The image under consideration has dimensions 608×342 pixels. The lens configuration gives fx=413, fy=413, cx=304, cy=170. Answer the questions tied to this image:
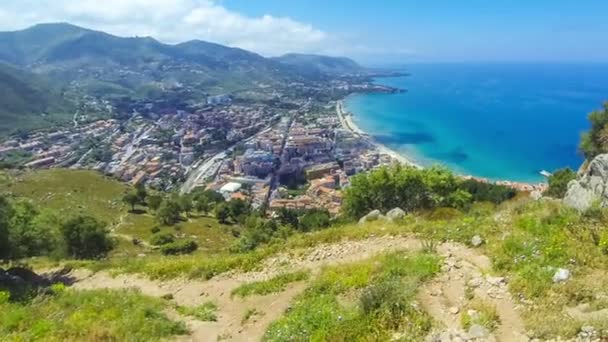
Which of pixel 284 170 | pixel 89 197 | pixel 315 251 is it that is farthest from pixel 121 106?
pixel 315 251

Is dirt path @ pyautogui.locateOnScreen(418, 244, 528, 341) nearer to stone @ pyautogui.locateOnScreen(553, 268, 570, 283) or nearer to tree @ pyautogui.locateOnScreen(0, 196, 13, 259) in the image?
stone @ pyautogui.locateOnScreen(553, 268, 570, 283)

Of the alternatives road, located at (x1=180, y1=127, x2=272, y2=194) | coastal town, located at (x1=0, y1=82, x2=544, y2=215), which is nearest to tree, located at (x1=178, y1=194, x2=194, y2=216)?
coastal town, located at (x1=0, y1=82, x2=544, y2=215)

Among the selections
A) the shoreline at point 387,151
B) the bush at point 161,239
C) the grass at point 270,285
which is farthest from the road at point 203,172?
the grass at point 270,285

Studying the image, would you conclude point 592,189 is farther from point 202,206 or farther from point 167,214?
point 202,206

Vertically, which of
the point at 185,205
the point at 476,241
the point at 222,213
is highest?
the point at 476,241

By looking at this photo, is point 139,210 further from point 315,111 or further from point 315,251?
point 315,111

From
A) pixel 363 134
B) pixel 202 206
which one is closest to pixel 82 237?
pixel 202 206
